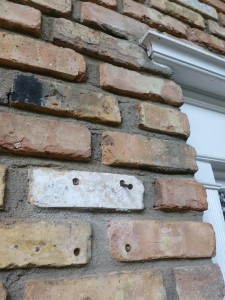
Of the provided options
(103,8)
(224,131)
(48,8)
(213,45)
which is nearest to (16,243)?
(48,8)

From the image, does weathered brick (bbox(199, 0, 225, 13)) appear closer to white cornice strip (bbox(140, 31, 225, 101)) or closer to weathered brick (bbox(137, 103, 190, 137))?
white cornice strip (bbox(140, 31, 225, 101))

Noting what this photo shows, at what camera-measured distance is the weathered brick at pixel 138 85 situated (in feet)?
2.42

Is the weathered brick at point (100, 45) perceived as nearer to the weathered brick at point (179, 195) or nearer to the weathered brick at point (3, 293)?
the weathered brick at point (179, 195)

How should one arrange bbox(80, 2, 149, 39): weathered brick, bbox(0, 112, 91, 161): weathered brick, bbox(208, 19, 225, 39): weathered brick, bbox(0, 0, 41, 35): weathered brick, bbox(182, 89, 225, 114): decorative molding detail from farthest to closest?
bbox(208, 19, 225, 39): weathered brick < bbox(182, 89, 225, 114): decorative molding detail < bbox(80, 2, 149, 39): weathered brick < bbox(0, 0, 41, 35): weathered brick < bbox(0, 112, 91, 161): weathered brick

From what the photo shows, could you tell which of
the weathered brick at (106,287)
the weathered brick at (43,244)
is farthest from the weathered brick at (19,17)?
the weathered brick at (106,287)

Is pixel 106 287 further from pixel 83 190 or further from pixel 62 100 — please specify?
pixel 62 100

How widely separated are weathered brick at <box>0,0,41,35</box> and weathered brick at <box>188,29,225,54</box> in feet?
1.90

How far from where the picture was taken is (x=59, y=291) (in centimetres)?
49

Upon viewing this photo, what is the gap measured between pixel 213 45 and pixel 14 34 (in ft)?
2.46

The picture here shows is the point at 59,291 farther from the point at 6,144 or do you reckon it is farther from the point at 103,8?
the point at 103,8

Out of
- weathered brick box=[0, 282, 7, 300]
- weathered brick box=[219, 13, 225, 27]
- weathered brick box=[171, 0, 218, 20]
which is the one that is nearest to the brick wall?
weathered brick box=[0, 282, 7, 300]

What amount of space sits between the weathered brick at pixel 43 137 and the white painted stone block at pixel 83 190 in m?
0.04

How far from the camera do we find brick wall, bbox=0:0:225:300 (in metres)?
0.51

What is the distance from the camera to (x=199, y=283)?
2.04 ft
